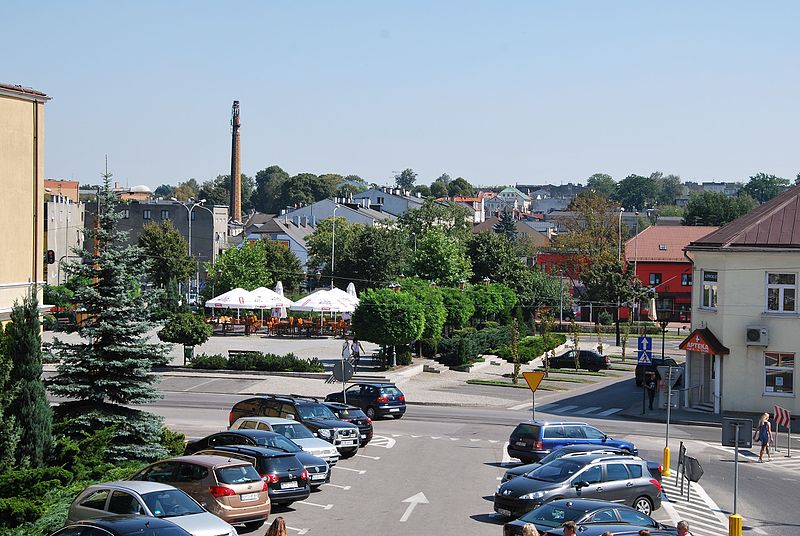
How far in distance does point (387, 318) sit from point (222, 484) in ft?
100

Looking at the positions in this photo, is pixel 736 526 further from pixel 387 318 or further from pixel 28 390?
pixel 387 318

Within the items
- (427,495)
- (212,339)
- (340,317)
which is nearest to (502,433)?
(427,495)

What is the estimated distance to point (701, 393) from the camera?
1725 inches

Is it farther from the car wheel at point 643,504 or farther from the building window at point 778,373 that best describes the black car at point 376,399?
the car wheel at point 643,504

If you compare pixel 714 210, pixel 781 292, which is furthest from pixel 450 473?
pixel 714 210

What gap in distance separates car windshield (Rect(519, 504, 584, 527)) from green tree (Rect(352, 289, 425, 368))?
3136 centimetres

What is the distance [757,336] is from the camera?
40688 mm

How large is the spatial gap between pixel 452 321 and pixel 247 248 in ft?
86.9

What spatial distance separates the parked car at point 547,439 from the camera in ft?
90.1

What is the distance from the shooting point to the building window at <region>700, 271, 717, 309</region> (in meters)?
43.0

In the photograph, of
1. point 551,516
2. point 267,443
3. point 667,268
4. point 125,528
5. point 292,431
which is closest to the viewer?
point 125,528

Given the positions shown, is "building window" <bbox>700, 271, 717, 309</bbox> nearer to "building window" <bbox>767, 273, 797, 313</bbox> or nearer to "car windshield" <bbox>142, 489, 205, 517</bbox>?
"building window" <bbox>767, 273, 797, 313</bbox>

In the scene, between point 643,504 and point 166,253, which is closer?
point 643,504

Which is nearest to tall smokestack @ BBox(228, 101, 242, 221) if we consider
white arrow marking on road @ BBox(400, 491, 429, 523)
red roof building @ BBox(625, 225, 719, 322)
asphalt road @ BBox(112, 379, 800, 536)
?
red roof building @ BBox(625, 225, 719, 322)
